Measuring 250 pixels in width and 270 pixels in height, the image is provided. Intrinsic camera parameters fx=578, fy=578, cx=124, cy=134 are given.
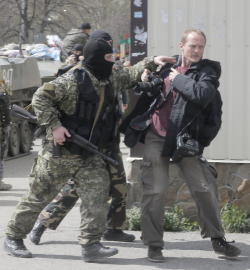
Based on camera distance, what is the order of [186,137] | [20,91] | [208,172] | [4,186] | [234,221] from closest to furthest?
[186,137] < [208,172] < [234,221] < [4,186] < [20,91]

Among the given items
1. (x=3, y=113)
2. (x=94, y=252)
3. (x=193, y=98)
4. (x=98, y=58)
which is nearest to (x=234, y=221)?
(x=94, y=252)

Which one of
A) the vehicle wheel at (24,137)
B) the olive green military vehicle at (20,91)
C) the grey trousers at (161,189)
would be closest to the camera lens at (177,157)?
the grey trousers at (161,189)

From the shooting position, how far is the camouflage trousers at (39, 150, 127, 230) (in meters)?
5.21

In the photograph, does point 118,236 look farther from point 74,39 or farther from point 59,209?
point 74,39

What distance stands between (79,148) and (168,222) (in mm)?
1631

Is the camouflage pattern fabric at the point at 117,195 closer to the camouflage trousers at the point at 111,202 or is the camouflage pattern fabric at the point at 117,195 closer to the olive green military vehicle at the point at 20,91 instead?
the camouflage trousers at the point at 111,202

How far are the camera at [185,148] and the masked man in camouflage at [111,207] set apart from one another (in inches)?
30.7

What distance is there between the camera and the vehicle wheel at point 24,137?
43.4ft

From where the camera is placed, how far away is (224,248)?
4727mm

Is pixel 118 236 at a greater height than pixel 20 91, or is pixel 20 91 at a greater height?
pixel 20 91

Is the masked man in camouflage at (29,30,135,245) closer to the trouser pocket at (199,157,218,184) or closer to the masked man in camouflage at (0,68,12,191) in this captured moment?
the trouser pocket at (199,157,218,184)

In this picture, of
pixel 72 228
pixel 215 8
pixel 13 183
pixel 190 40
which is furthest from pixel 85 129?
pixel 13 183

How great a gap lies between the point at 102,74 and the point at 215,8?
5.67ft

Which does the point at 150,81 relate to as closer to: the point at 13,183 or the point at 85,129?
the point at 85,129
